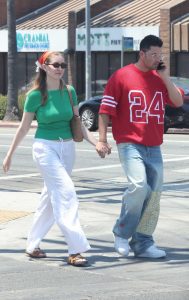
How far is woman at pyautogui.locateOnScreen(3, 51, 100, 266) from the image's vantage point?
29.2 feet

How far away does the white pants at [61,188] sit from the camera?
890cm

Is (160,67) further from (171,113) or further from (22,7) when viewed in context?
(22,7)

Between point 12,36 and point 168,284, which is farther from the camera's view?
point 12,36

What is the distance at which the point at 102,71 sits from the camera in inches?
1609

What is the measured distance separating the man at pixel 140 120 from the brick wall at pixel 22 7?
3576 centimetres

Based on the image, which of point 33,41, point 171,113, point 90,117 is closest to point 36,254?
point 171,113

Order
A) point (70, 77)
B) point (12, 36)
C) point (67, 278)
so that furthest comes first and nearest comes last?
point (70, 77) → point (12, 36) → point (67, 278)

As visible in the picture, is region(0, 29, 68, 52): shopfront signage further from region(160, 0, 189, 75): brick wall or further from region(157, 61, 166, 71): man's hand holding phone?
region(157, 61, 166, 71): man's hand holding phone

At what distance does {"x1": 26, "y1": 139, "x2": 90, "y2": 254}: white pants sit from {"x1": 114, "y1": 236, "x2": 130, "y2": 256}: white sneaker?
46 cm

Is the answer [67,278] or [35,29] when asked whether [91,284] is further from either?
[35,29]

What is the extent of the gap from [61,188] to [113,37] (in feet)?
99.9

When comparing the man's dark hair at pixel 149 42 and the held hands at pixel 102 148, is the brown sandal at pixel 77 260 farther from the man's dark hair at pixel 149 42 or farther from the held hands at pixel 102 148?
the man's dark hair at pixel 149 42

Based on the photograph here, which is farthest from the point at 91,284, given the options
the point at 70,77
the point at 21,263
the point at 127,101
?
the point at 70,77

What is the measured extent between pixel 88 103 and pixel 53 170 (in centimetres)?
2048
